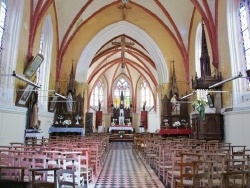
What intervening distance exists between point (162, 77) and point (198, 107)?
9068 millimetres

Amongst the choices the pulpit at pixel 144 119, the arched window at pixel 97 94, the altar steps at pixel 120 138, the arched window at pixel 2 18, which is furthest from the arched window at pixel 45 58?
the pulpit at pixel 144 119

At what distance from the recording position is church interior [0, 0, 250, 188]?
6.04 metres

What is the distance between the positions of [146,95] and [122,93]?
353 cm

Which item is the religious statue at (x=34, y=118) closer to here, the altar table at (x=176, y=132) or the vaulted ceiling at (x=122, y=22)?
the vaulted ceiling at (x=122, y=22)

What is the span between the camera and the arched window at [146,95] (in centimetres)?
3456

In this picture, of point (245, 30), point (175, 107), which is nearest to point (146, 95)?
point (175, 107)

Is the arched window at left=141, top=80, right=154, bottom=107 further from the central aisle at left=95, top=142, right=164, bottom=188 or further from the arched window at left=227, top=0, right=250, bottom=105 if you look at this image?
Result: the central aisle at left=95, top=142, right=164, bottom=188

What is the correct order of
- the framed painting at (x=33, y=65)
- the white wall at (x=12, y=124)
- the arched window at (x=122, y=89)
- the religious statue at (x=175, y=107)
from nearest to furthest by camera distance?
the white wall at (x=12, y=124)
the framed painting at (x=33, y=65)
the religious statue at (x=175, y=107)
the arched window at (x=122, y=89)

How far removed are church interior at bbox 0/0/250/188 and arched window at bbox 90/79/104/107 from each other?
79 centimetres

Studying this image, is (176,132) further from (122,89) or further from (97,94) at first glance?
(122,89)

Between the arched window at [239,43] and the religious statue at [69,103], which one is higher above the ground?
the arched window at [239,43]

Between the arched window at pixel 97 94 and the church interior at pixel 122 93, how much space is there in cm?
79

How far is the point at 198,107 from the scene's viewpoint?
12578 mm

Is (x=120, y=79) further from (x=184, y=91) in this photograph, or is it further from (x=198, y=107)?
(x=198, y=107)
